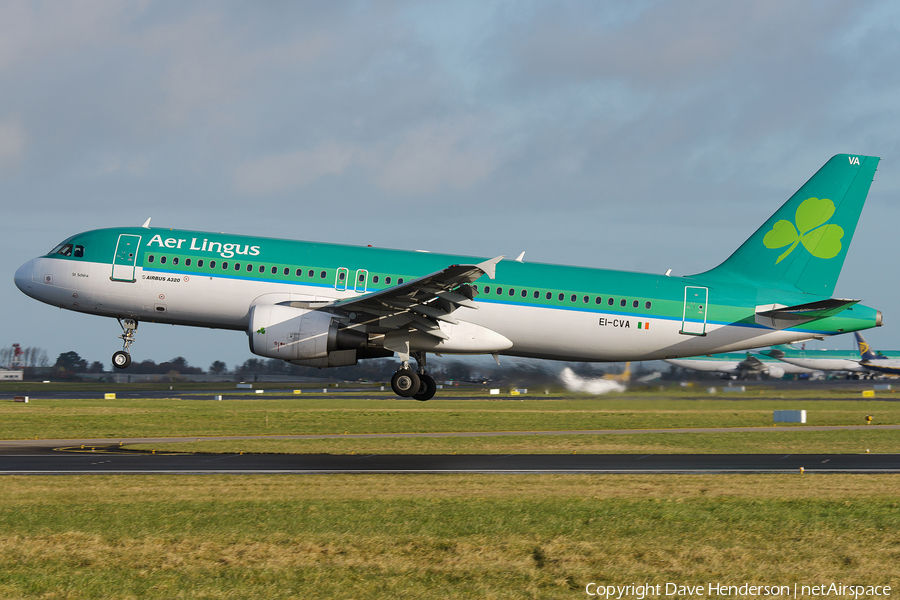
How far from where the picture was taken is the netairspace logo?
11703mm

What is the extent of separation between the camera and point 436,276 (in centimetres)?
2680

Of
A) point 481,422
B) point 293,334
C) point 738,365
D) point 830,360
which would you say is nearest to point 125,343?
point 293,334

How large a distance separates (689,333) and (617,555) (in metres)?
18.6

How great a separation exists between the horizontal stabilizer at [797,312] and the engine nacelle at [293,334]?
49.3 feet

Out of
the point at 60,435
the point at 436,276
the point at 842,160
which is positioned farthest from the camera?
the point at 60,435

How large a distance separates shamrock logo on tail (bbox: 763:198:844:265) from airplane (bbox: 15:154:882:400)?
3.09 ft

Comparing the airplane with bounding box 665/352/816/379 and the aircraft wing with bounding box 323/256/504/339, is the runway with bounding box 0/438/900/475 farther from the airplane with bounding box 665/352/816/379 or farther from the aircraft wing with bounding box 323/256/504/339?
the airplane with bounding box 665/352/816/379

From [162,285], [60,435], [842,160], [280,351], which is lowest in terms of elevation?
[60,435]

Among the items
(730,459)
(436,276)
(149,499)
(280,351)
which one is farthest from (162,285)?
(730,459)

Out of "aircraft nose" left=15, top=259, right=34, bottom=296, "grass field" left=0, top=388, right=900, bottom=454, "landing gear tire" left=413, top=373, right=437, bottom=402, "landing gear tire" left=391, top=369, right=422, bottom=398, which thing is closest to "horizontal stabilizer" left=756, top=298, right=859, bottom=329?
"grass field" left=0, top=388, right=900, bottom=454

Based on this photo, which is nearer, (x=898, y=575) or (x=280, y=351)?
(x=898, y=575)

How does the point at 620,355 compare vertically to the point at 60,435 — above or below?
above

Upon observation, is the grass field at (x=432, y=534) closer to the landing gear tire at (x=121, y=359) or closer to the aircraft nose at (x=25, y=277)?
the landing gear tire at (x=121, y=359)

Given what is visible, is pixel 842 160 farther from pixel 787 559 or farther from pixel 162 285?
pixel 162 285
